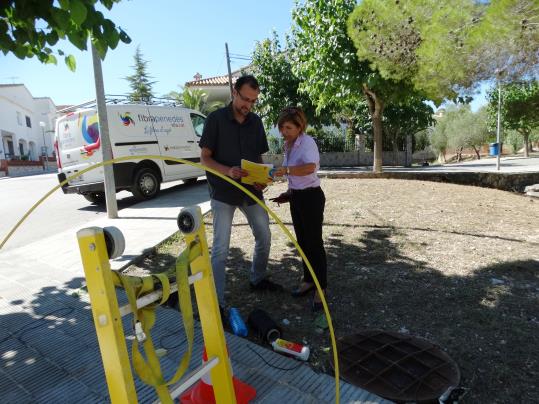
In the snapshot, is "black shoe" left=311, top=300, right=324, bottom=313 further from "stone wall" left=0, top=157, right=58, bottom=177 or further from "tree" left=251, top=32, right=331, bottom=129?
"stone wall" left=0, top=157, right=58, bottom=177

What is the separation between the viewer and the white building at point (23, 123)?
Result: 42.2m

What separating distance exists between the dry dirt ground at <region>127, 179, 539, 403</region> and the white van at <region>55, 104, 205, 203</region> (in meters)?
3.99

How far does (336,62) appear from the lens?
1060cm

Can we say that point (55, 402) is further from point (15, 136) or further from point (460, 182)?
point (15, 136)

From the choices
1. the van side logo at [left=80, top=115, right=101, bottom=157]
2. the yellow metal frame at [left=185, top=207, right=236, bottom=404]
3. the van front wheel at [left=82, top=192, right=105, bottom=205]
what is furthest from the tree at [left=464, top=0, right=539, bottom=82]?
the van front wheel at [left=82, top=192, right=105, bottom=205]

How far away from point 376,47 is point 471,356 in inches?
336

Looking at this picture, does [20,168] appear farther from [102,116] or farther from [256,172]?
[256,172]

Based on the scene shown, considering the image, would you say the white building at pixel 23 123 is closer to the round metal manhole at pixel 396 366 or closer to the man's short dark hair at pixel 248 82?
the man's short dark hair at pixel 248 82

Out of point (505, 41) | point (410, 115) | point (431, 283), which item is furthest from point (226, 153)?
point (410, 115)

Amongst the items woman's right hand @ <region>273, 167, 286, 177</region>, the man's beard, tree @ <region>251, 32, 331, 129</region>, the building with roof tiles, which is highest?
the building with roof tiles

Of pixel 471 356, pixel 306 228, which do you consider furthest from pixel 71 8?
pixel 471 356

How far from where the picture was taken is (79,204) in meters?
9.80

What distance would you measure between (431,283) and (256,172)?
218 cm

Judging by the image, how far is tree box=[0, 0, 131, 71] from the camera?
264 centimetres
